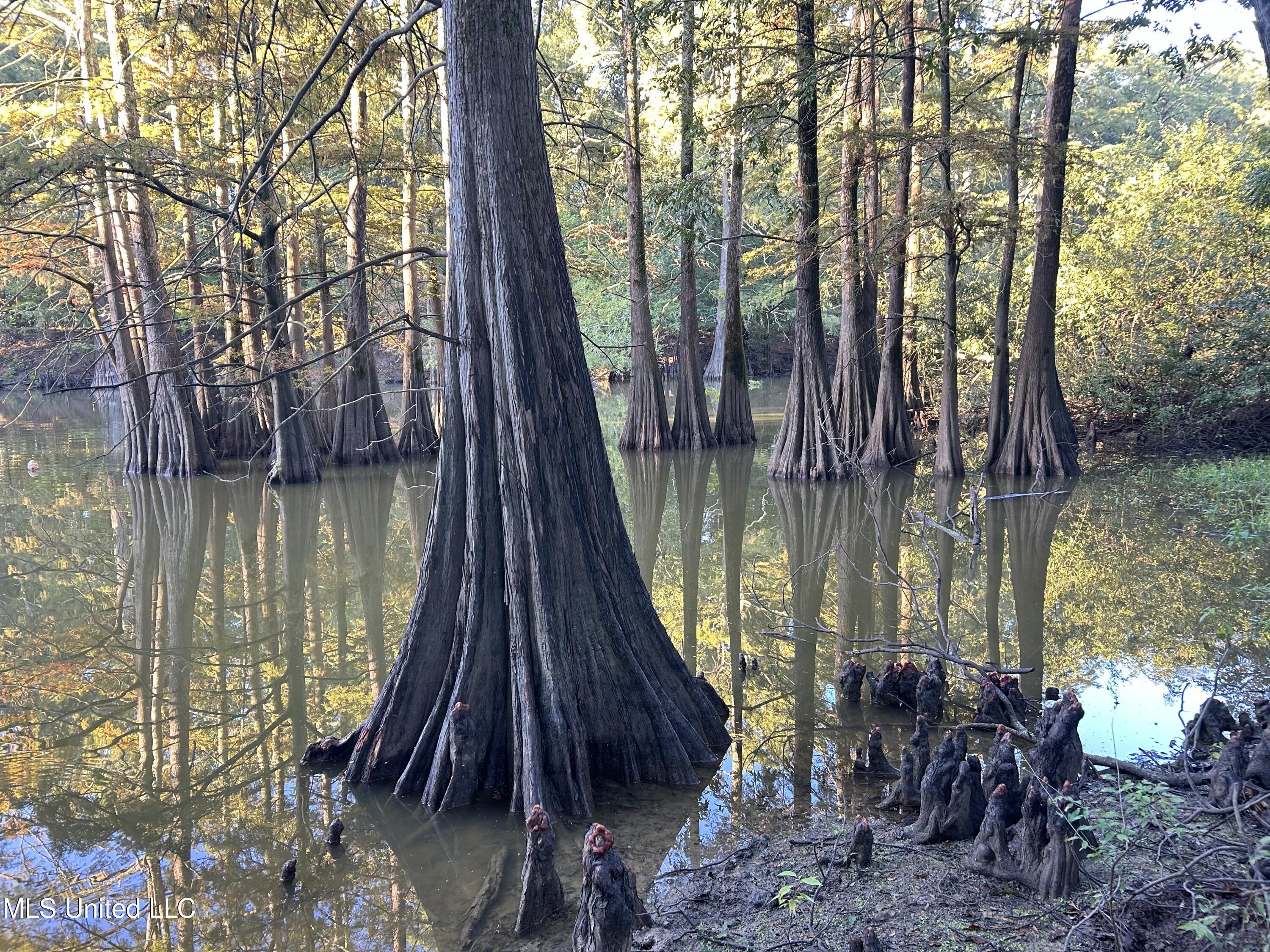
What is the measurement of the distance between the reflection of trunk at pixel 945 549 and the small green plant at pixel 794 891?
2080 millimetres

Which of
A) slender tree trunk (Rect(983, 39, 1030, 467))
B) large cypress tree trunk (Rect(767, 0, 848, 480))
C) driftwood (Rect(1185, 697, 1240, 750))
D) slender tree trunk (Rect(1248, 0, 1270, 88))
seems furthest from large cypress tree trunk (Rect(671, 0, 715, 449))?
slender tree trunk (Rect(1248, 0, 1270, 88))

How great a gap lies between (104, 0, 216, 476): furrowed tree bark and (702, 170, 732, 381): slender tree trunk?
27.3ft

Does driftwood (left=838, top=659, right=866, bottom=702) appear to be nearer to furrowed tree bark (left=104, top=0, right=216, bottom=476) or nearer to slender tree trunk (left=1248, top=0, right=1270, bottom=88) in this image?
slender tree trunk (left=1248, top=0, right=1270, bottom=88)

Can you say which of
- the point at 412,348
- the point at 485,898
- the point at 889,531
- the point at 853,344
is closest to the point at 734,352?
the point at 853,344

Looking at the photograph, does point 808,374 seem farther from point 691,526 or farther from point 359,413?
point 359,413

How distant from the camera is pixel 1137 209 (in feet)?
45.0

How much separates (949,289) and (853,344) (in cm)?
167

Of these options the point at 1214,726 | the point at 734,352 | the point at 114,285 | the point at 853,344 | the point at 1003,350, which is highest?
the point at 114,285

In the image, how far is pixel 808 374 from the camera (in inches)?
481

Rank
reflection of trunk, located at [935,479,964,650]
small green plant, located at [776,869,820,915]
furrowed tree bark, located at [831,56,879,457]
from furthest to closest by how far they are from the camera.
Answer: furrowed tree bark, located at [831,56,879,457], reflection of trunk, located at [935,479,964,650], small green plant, located at [776,869,820,915]

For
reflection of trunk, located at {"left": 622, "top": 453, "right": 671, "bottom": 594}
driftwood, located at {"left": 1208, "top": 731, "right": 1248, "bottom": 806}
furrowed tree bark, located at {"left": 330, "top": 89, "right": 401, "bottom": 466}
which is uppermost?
furrowed tree bark, located at {"left": 330, "top": 89, "right": 401, "bottom": 466}

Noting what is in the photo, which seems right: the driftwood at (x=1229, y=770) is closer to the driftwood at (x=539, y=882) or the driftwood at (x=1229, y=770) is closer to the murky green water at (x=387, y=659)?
the murky green water at (x=387, y=659)

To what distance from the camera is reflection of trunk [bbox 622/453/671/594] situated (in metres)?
8.29

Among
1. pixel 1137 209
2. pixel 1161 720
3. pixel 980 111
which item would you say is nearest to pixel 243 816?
pixel 1161 720
